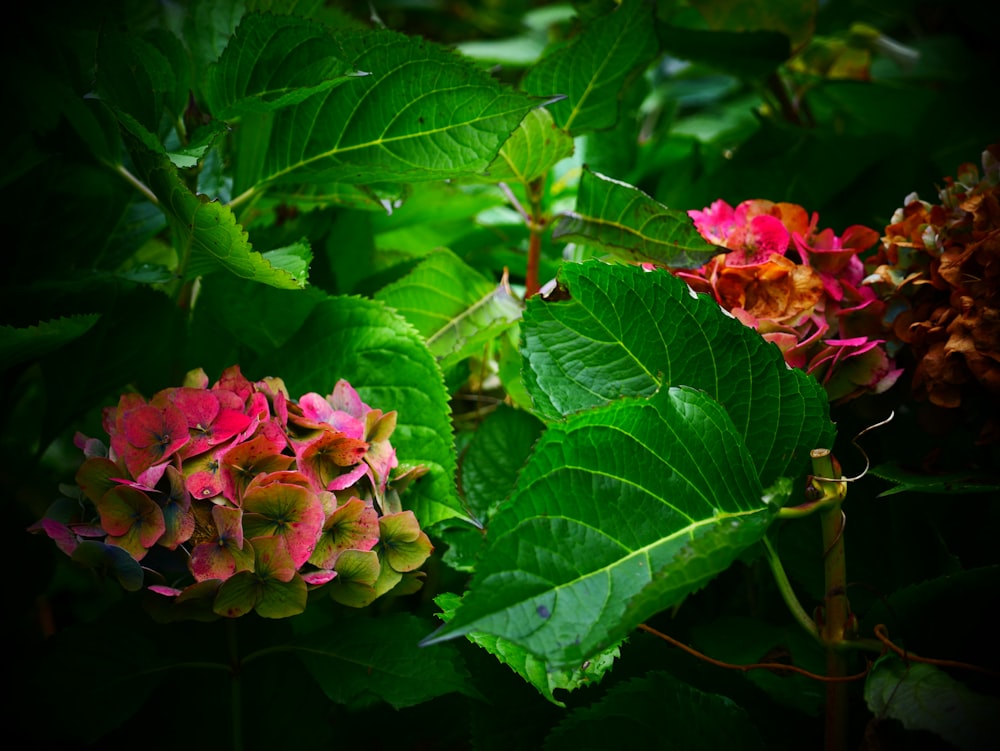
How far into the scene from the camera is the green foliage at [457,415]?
0.47 m

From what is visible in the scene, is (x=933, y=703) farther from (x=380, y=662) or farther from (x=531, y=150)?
(x=531, y=150)

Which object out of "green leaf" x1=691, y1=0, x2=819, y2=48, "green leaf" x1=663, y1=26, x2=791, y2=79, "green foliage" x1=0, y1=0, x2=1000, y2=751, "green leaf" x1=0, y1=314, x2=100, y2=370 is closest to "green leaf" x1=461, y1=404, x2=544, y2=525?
"green foliage" x1=0, y1=0, x2=1000, y2=751

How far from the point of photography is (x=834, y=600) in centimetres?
49

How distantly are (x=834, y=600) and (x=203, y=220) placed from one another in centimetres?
49

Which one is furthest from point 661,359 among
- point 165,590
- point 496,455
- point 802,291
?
point 165,590

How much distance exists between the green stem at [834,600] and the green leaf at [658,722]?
52mm

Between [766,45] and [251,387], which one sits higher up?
[766,45]

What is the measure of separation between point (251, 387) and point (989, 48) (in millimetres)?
1234

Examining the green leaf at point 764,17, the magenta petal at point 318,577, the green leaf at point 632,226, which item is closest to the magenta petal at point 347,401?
the magenta petal at point 318,577

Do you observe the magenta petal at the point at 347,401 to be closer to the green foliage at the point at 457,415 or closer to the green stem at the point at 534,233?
the green foliage at the point at 457,415

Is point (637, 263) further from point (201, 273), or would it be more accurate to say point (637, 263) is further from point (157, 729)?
point (157, 729)

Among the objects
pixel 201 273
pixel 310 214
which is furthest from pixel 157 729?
pixel 310 214

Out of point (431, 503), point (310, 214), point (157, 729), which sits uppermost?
point (310, 214)

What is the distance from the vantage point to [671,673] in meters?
0.59
